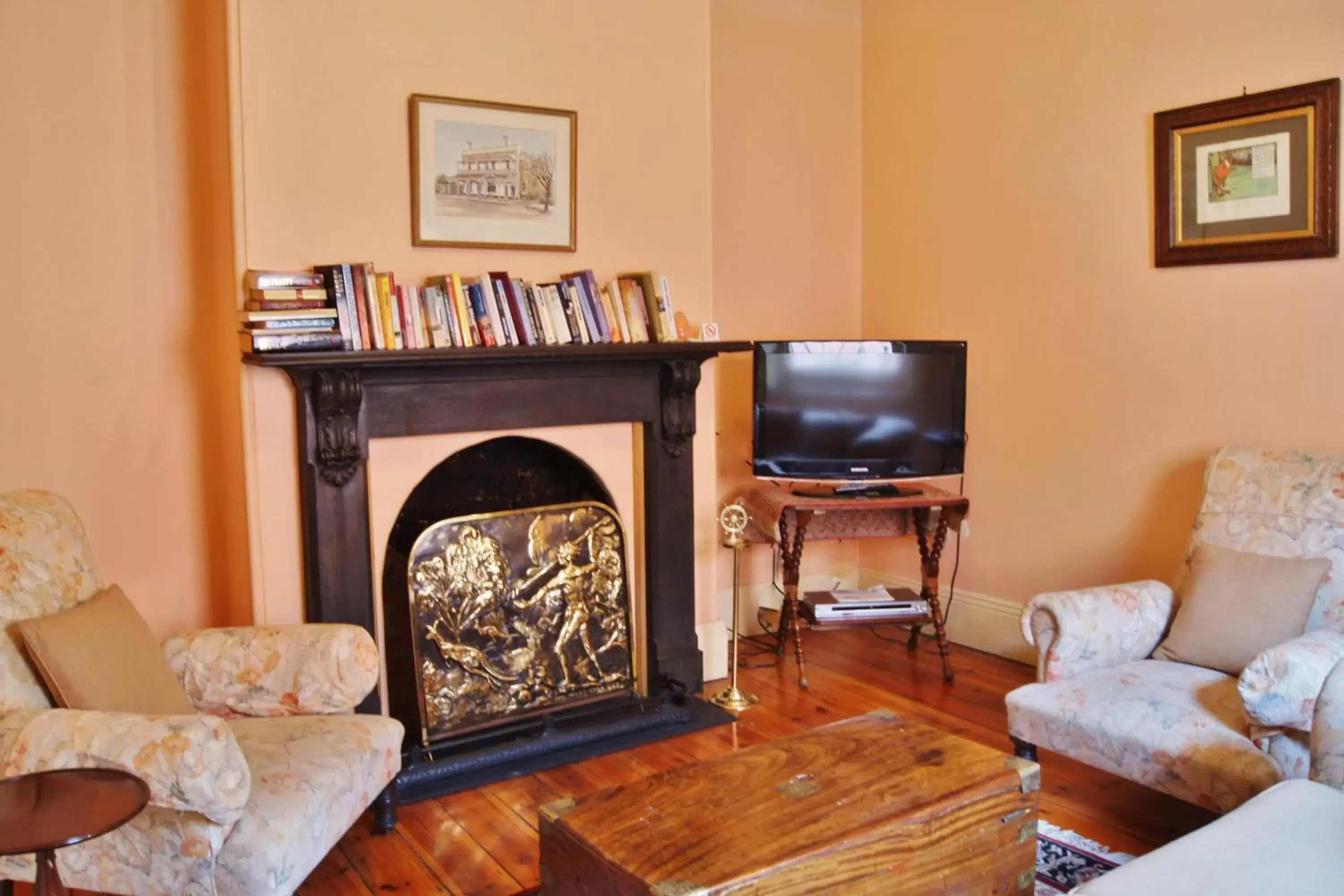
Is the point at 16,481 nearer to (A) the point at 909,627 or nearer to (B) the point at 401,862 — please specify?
(B) the point at 401,862

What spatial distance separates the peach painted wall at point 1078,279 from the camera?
3559 millimetres

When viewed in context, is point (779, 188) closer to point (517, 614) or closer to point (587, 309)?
point (587, 309)

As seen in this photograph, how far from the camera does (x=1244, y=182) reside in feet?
11.8

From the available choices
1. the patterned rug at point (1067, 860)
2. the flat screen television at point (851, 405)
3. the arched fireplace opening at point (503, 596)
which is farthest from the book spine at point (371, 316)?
the patterned rug at point (1067, 860)

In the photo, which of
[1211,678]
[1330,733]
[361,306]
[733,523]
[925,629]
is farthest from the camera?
[925,629]

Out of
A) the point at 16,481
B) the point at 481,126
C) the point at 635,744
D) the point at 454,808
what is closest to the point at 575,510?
the point at 635,744

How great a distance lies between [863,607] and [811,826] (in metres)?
2.12

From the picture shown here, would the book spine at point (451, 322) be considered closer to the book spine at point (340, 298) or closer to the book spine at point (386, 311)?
the book spine at point (386, 311)

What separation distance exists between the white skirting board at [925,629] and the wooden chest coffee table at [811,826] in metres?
1.66

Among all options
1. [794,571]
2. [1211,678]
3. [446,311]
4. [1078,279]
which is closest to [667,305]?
[446,311]

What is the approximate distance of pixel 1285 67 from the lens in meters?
3.47

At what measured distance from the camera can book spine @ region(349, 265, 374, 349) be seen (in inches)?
126

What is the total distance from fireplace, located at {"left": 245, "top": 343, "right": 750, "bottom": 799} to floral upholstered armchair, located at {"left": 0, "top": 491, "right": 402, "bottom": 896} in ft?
1.68

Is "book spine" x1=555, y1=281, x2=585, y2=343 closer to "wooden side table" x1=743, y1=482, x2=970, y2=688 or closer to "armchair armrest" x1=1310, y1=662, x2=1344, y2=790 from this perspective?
"wooden side table" x1=743, y1=482, x2=970, y2=688
